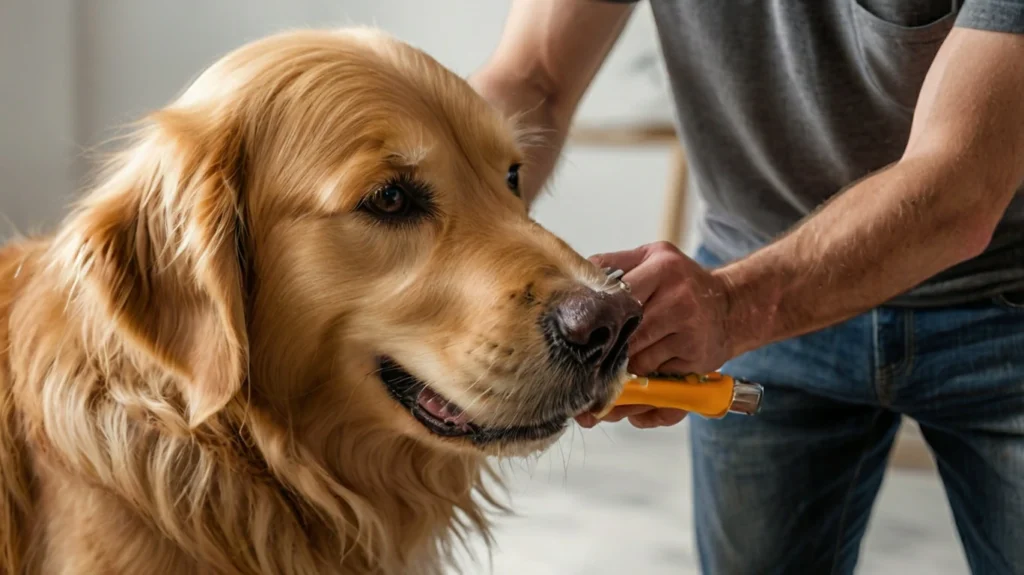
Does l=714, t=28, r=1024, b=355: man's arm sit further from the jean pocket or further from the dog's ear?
the dog's ear

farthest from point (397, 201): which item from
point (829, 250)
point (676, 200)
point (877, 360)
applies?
point (676, 200)

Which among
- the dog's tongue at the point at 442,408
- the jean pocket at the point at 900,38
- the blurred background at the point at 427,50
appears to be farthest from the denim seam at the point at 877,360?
the blurred background at the point at 427,50

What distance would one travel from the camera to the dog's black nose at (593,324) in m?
1.11

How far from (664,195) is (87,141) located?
222 centimetres

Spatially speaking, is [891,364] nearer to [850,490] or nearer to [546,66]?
[850,490]

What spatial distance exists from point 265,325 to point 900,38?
3.23ft

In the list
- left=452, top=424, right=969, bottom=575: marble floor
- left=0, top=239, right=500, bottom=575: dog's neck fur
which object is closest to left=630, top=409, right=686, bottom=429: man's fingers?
left=0, top=239, right=500, bottom=575: dog's neck fur

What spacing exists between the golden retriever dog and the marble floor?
1.16 m

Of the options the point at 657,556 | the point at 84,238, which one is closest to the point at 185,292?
the point at 84,238

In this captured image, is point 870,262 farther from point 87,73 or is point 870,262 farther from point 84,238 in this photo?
point 87,73

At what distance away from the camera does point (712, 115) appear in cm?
173

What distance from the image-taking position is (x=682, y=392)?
123 centimetres

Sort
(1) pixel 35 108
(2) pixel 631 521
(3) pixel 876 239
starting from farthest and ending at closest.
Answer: (1) pixel 35 108, (2) pixel 631 521, (3) pixel 876 239

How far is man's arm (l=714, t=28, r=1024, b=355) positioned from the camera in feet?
3.98
